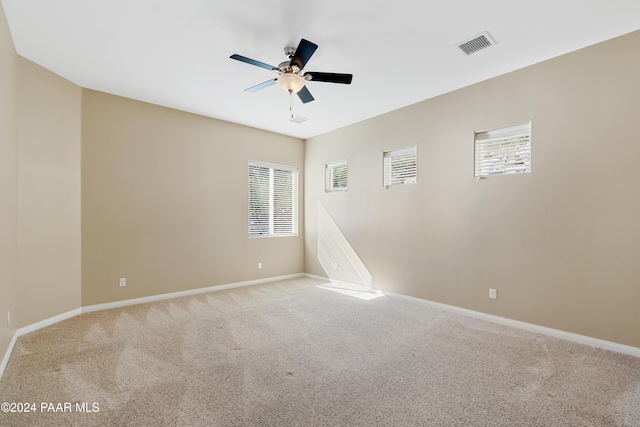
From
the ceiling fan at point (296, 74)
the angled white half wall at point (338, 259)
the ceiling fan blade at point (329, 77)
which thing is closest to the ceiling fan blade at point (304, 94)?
the ceiling fan at point (296, 74)

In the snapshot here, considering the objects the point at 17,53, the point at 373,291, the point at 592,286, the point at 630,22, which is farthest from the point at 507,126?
the point at 17,53

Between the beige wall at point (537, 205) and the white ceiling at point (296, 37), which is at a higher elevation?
the white ceiling at point (296, 37)

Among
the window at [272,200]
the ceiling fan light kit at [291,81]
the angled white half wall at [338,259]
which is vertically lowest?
the angled white half wall at [338,259]

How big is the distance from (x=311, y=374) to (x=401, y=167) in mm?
3583

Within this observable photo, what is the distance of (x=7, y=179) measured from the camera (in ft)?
8.95

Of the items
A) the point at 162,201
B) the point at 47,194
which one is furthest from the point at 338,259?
the point at 47,194

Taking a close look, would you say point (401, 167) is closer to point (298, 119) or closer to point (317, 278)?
point (298, 119)

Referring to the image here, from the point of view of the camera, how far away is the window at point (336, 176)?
5949mm

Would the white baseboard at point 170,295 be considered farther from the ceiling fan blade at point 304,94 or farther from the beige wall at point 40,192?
the ceiling fan blade at point 304,94

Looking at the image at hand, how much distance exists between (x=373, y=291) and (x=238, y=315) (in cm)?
242

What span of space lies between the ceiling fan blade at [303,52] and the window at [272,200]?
3.24 meters

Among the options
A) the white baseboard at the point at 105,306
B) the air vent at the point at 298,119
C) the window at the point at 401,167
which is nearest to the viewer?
the white baseboard at the point at 105,306

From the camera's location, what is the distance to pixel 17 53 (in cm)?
326

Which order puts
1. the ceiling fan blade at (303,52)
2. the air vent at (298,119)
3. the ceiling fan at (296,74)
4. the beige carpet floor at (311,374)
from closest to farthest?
the beige carpet floor at (311,374) < the ceiling fan blade at (303,52) < the ceiling fan at (296,74) < the air vent at (298,119)
